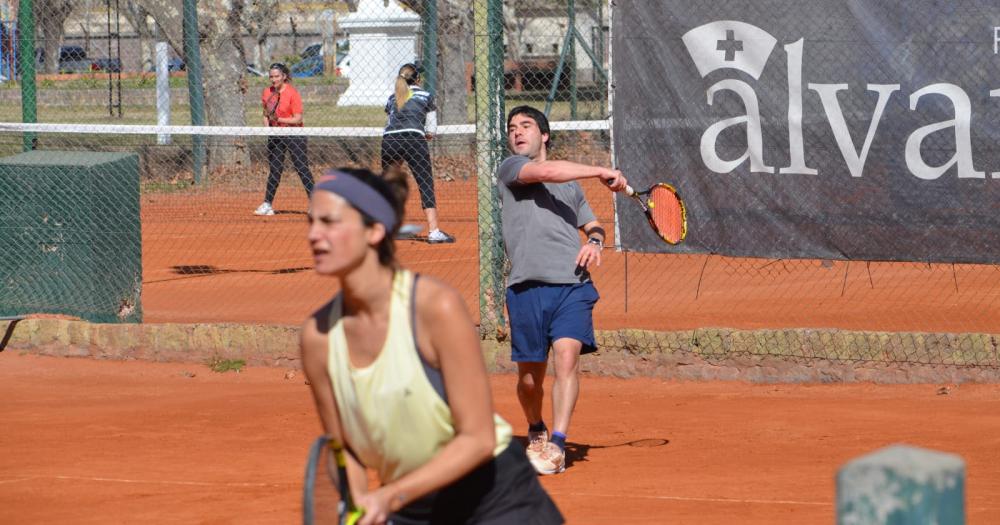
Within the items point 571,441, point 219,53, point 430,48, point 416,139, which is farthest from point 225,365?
point 219,53

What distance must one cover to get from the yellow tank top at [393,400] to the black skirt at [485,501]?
0.14 m

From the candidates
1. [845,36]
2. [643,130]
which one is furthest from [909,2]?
[643,130]

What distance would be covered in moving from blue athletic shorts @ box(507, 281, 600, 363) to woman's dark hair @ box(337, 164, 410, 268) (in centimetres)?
341

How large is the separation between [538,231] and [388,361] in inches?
142

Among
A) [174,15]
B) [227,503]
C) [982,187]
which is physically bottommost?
[227,503]

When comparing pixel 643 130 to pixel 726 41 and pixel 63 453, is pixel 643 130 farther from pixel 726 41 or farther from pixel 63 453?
pixel 63 453

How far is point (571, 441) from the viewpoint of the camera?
24.9 feet

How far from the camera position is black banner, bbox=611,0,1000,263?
27.9ft

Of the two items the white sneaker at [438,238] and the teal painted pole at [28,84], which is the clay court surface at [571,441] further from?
the white sneaker at [438,238]

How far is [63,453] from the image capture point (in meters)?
7.39

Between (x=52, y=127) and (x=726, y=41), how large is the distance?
5.10m

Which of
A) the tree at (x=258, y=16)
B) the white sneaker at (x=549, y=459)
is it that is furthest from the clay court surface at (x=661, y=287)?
the tree at (x=258, y=16)

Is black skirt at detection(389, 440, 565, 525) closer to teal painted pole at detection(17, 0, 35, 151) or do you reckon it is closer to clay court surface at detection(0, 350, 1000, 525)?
clay court surface at detection(0, 350, 1000, 525)

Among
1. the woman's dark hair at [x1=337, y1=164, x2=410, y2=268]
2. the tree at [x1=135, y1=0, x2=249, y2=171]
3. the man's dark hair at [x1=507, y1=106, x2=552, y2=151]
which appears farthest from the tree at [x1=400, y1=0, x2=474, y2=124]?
the woman's dark hair at [x1=337, y1=164, x2=410, y2=268]
